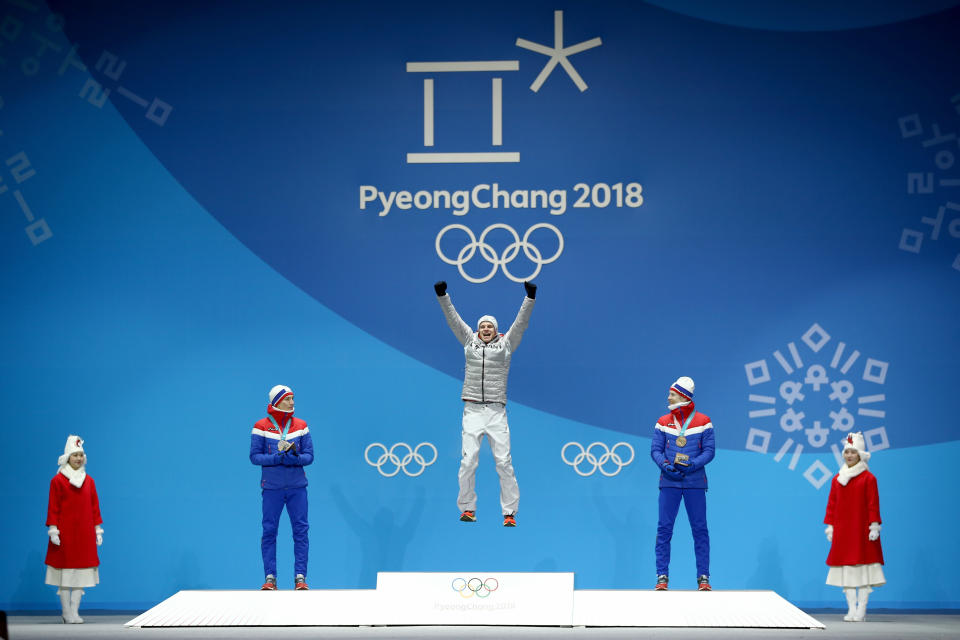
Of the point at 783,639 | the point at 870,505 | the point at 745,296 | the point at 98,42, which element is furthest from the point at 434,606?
the point at 98,42

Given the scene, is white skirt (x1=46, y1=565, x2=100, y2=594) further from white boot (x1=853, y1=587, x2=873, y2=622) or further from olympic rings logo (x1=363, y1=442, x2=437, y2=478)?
white boot (x1=853, y1=587, x2=873, y2=622)

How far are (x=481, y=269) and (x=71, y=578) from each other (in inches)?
182

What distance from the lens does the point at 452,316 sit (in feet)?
32.0

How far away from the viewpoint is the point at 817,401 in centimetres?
1073

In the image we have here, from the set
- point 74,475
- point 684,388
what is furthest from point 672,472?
point 74,475

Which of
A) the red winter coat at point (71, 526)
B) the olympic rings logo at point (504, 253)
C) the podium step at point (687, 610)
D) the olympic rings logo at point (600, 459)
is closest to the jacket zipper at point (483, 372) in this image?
the olympic rings logo at point (504, 253)

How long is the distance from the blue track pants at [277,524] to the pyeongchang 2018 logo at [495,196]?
277cm

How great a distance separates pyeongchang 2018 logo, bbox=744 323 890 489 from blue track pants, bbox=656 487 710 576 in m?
1.53

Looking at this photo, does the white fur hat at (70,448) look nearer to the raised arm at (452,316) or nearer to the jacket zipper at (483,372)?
the raised arm at (452,316)

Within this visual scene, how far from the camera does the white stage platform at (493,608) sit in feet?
26.6

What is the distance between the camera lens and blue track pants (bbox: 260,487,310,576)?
9562mm

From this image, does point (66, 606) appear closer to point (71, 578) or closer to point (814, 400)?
point (71, 578)

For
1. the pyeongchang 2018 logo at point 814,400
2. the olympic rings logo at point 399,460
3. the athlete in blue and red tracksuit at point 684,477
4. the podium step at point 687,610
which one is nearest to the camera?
the podium step at point 687,610

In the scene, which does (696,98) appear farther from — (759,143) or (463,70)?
(463,70)
